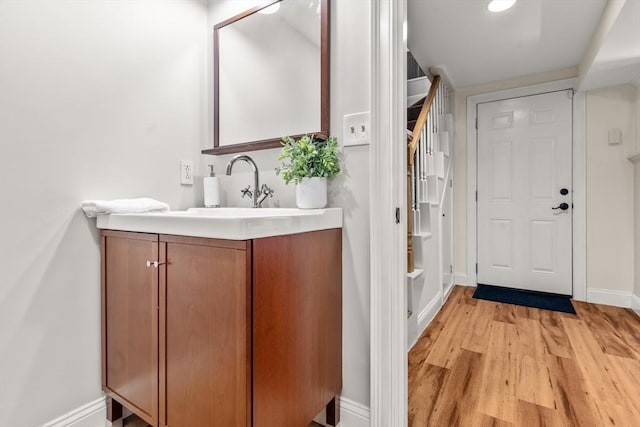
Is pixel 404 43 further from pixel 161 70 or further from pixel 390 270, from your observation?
pixel 161 70

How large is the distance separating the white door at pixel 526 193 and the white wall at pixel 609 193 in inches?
6.9

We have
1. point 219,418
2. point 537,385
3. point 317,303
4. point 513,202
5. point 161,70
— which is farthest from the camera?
point 513,202

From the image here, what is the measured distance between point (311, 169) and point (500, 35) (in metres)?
2.35

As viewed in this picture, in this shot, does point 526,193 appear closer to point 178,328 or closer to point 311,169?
point 311,169

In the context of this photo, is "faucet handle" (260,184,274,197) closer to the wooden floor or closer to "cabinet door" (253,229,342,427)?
"cabinet door" (253,229,342,427)

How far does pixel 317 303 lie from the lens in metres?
1.12

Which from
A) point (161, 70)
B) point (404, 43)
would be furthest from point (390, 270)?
point (161, 70)

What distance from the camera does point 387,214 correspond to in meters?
1.15

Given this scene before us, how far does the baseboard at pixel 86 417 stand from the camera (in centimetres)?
116

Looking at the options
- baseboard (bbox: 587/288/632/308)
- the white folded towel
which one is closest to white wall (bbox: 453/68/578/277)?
baseboard (bbox: 587/288/632/308)

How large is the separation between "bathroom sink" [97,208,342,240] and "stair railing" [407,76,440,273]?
3.13ft

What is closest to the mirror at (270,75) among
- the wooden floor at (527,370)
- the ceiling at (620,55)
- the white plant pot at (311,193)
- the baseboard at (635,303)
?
the white plant pot at (311,193)

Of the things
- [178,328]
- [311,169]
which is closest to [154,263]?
[178,328]

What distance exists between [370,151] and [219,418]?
39.1 inches
